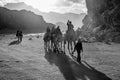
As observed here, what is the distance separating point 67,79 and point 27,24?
14505 cm

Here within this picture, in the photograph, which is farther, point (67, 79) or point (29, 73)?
point (29, 73)

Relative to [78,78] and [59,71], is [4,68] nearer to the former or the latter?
[59,71]

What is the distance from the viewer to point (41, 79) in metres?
7.24

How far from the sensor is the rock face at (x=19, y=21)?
4998 inches

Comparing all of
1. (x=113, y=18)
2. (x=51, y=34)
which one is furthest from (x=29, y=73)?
(x=113, y=18)

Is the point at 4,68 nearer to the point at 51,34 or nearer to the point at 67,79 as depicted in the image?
the point at 67,79

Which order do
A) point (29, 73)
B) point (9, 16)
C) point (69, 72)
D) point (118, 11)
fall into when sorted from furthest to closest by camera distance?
point (9, 16)
point (118, 11)
point (69, 72)
point (29, 73)

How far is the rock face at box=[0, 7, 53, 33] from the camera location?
416 ft

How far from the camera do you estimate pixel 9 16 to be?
13450cm

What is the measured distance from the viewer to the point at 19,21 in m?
141

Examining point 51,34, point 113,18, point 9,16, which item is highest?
point 9,16

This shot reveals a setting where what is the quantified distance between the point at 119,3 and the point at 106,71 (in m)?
32.9

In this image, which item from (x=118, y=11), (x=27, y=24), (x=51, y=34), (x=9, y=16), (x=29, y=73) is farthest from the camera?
(x=27, y=24)

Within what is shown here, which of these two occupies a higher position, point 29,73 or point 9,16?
point 9,16
